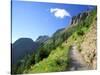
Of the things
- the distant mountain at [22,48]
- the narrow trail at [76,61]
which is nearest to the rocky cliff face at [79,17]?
the narrow trail at [76,61]

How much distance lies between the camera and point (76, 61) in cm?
244

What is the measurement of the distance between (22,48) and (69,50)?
534 millimetres

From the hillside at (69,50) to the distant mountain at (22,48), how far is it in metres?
0.05

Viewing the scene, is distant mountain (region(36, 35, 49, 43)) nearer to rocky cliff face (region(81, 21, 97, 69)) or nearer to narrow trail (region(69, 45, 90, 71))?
narrow trail (region(69, 45, 90, 71))

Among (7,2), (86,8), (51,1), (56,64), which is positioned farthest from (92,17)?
(7,2)

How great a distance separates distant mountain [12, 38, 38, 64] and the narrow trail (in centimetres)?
44

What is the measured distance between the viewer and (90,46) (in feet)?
8.21

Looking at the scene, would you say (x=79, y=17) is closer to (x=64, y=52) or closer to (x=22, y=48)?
(x=64, y=52)

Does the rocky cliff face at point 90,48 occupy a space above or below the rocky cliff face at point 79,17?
below

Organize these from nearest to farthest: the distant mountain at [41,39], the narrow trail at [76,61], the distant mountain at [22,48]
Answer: the distant mountain at [22,48]
the distant mountain at [41,39]
the narrow trail at [76,61]

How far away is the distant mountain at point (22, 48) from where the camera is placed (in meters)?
2.19

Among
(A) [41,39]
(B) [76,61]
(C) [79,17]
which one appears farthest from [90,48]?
(A) [41,39]

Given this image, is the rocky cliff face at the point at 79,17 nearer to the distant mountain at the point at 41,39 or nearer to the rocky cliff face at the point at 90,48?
the rocky cliff face at the point at 90,48

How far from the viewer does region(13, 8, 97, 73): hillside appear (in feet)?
7.53
